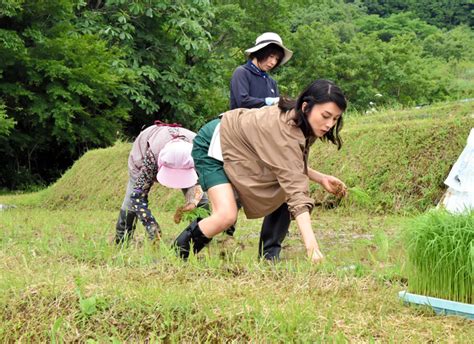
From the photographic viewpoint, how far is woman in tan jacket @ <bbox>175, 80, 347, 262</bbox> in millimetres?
3658

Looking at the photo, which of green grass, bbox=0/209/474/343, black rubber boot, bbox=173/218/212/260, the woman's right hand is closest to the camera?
green grass, bbox=0/209/474/343

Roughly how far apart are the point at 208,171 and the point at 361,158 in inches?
197

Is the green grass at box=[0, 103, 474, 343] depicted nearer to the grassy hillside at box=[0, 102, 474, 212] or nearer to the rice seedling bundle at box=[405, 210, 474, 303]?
the rice seedling bundle at box=[405, 210, 474, 303]

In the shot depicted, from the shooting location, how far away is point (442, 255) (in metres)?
3.03

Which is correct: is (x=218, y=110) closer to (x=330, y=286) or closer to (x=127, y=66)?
(x=127, y=66)

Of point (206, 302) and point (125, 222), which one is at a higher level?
point (206, 302)

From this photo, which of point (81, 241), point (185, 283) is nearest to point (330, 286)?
point (185, 283)

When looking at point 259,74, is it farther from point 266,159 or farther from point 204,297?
point 204,297

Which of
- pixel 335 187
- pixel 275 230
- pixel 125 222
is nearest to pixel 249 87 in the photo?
pixel 125 222

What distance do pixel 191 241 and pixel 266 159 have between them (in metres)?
0.75

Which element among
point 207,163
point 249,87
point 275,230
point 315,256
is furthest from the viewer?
point 249,87

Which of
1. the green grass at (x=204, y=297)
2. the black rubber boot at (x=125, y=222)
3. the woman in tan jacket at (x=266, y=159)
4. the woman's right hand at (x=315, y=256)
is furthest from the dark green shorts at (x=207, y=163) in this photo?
the black rubber boot at (x=125, y=222)

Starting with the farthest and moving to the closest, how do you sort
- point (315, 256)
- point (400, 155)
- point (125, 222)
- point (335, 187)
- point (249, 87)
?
point (400, 155)
point (249, 87)
point (125, 222)
point (335, 187)
point (315, 256)

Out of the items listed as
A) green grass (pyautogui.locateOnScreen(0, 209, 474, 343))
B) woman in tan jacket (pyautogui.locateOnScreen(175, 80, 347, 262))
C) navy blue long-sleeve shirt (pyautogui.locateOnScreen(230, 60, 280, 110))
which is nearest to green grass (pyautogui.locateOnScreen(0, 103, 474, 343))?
green grass (pyautogui.locateOnScreen(0, 209, 474, 343))
